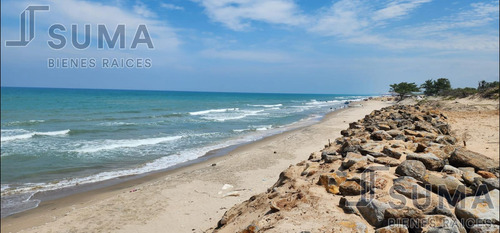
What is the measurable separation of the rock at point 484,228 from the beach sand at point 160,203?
4705 mm

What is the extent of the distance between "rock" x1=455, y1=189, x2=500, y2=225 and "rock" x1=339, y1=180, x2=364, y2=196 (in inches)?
53.2

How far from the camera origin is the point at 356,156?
6652mm

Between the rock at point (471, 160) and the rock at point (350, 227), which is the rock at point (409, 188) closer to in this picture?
the rock at point (350, 227)

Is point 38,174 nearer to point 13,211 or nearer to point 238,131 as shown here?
point 13,211

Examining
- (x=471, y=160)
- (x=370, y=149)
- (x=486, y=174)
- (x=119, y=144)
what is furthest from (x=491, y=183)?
(x=119, y=144)

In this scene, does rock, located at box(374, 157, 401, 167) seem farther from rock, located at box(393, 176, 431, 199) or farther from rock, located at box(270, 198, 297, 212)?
rock, located at box(270, 198, 297, 212)

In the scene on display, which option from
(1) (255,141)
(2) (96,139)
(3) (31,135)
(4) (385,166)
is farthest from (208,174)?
(3) (31,135)

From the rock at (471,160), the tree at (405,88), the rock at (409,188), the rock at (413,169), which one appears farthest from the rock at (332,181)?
the tree at (405,88)

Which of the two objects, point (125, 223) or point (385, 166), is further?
point (125, 223)

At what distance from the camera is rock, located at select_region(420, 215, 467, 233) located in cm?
351

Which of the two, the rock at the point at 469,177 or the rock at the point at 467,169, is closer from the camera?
the rock at the point at 469,177

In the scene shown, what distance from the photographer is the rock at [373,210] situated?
4008 millimetres

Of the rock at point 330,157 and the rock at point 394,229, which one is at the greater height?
the rock at point 330,157

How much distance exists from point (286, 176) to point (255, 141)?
13454mm
